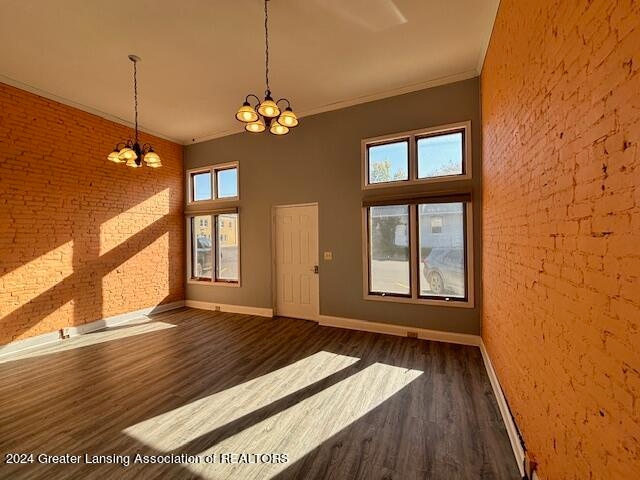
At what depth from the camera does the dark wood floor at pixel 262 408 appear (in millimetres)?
1849

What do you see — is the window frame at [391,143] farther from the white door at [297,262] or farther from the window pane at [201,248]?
the window pane at [201,248]

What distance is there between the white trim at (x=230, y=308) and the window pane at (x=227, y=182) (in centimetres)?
239

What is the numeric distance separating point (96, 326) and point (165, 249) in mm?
1876

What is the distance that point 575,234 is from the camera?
1172mm

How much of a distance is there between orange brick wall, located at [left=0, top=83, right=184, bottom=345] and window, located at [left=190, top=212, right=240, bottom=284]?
598 millimetres

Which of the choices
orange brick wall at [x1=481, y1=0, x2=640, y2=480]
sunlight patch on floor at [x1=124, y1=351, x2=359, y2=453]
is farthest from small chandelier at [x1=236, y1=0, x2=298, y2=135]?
sunlight patch on floor at [x1=124, y1=351, x2=359, y2=453]

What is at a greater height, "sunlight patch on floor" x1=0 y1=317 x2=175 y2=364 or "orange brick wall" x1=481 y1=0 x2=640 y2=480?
"orange brick wall" x1=481 y1=0 x2=640 y2=480

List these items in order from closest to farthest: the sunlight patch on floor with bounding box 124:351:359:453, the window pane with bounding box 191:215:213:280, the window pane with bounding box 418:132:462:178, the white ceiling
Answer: the sunlight patch on floor with bounding box 124:351:359:453 < the white ceiling < the window pane with bounding box 418:132:462:178 < the window pane with bounding box 191:215:213:280

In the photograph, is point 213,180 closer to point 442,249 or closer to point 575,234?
point 442,249

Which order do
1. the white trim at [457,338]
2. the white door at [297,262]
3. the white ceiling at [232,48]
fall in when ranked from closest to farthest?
the white trim at [457,338] → the white ceiling at [232,48] → the white door at [297,262]

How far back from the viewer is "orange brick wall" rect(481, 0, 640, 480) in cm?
A: 85

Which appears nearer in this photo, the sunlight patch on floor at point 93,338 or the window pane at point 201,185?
the sunlight patch on floor at point 93,338

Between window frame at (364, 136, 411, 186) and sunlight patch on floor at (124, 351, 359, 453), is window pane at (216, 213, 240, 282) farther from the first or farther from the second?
sunlight patch on floor at (124, 351, 359, 453)

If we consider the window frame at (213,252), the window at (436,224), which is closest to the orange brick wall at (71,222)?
the window frame at (213,252)
